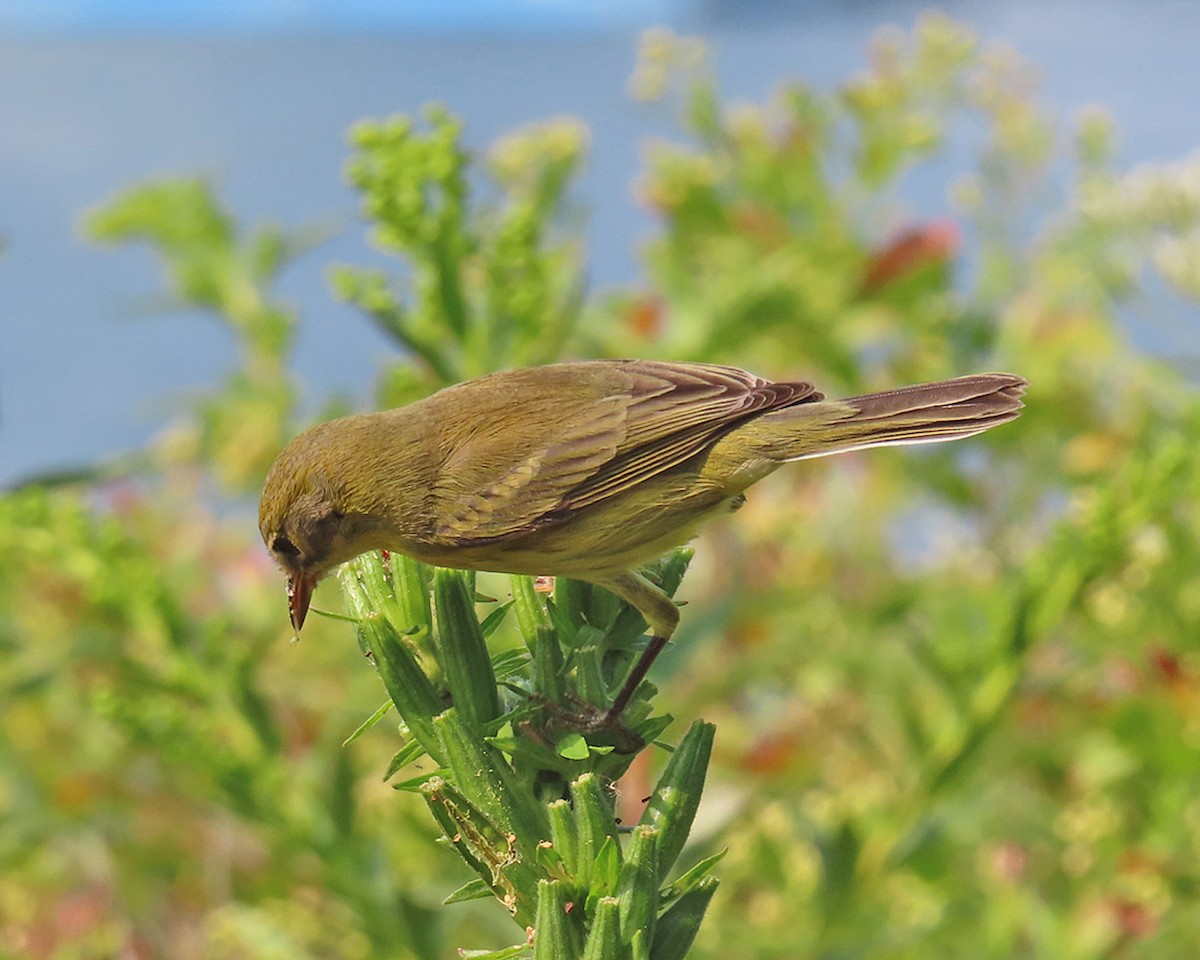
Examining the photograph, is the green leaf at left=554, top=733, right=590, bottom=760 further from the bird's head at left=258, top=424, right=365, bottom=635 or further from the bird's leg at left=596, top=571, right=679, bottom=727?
the bird's head at left=258, top=424, right=365, bottom=635

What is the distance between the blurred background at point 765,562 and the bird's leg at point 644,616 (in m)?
0.50

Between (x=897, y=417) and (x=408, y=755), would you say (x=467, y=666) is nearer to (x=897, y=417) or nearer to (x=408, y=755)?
(x=408, y=755)

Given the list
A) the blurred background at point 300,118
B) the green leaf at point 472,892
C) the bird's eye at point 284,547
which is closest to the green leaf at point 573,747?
the green leaf at point 472,892

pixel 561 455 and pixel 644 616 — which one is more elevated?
pixel 561 455

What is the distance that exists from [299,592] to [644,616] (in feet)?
1.95

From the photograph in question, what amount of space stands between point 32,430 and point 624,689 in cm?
361

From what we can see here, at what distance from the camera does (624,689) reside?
93 cm

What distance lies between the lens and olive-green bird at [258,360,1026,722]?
4.91 feet

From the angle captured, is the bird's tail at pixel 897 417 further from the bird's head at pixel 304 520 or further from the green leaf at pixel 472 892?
Answer: the green leaf at pixel 472 892

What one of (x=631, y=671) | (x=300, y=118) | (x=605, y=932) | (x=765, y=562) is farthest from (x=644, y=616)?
(x=300, y=118)

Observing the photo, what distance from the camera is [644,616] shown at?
40.9 inches

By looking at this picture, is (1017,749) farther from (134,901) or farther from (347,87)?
(347,87)

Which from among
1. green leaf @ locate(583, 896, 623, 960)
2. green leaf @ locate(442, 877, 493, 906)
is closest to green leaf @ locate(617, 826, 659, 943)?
green leaf @ locate(583, 896, 623, 960)

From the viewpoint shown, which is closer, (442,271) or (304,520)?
(304,520)
